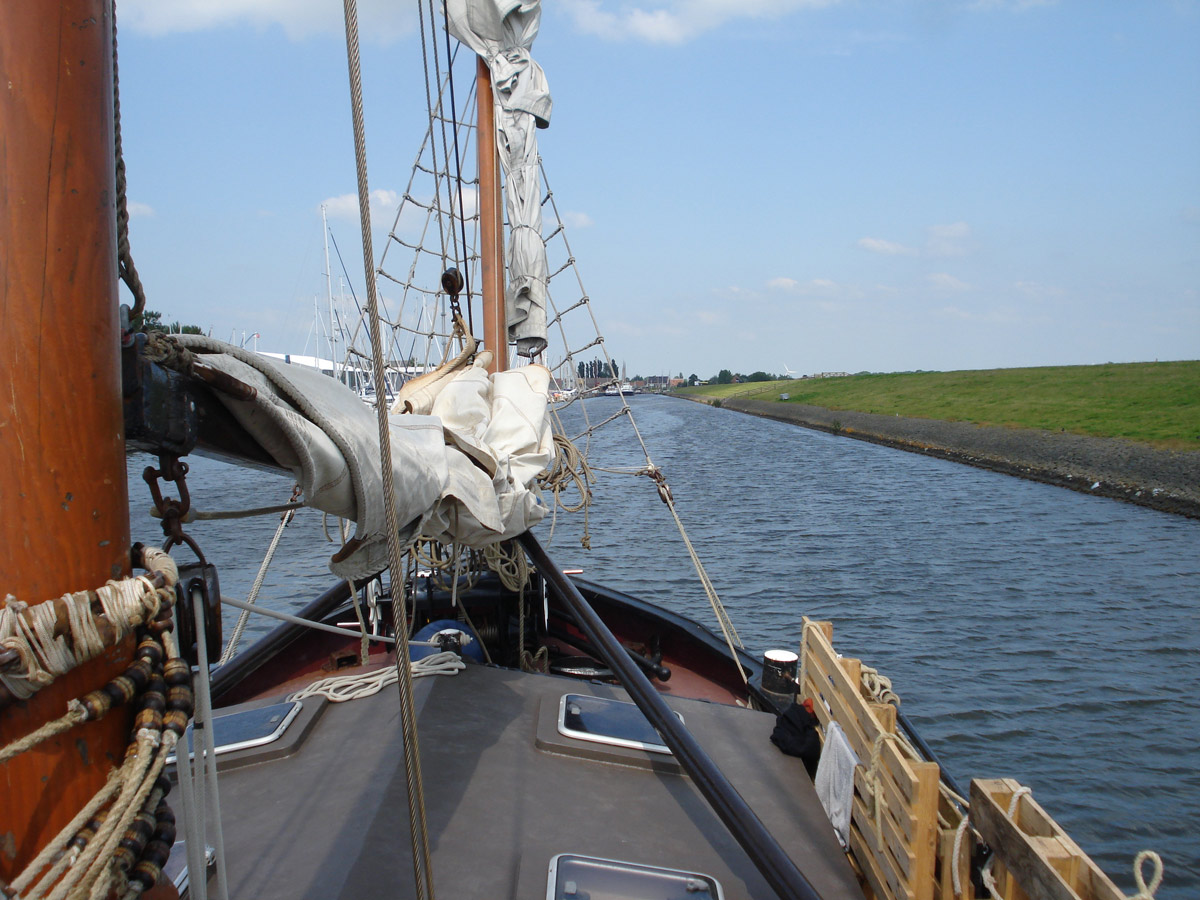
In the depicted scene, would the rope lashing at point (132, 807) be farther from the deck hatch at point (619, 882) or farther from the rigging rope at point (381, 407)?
the deck hatch at point (619, 882)

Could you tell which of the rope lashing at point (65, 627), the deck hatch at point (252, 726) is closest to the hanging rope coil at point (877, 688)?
the deck hatch at point (252, 726)

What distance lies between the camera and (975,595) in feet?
49.2

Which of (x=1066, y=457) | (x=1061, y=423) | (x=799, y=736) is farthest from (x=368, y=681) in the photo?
(x=1061, y=423)

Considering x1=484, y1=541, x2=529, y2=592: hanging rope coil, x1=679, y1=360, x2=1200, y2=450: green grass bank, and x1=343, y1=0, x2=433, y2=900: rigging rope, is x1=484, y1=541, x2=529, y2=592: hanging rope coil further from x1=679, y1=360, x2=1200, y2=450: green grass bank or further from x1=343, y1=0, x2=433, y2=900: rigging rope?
x1=679, y1=360, x2=1200, y2=450: green grass bank

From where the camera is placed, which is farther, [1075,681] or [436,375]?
[1075,681]

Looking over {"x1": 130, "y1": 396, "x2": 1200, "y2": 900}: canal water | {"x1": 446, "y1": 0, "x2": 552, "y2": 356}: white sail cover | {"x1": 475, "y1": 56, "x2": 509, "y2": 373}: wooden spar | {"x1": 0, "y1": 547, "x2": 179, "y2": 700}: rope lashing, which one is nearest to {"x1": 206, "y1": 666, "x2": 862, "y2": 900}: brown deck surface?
{"x1": 0, "y1": 547, "x2": 179, "y2": 700}: rope lashing

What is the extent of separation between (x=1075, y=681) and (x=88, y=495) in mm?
12784

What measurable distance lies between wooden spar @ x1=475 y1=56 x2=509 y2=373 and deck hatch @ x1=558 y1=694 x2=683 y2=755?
10.7ft

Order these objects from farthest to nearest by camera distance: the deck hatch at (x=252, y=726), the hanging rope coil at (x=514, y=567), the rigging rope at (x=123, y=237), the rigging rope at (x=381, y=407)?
the hanging rope coil at (x=514, y=567)
the deck hatch at (x=252, y=726)
the rigging rope at (x=381, y=407)
the rigging rope at (x=123, y=237)

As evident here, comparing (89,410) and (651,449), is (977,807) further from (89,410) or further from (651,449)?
(651,449)

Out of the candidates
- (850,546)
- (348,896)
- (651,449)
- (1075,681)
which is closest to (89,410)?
(348,896)

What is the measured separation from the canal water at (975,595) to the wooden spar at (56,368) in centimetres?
882

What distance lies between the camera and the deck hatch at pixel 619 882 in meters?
3.09

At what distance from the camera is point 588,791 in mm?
3926
